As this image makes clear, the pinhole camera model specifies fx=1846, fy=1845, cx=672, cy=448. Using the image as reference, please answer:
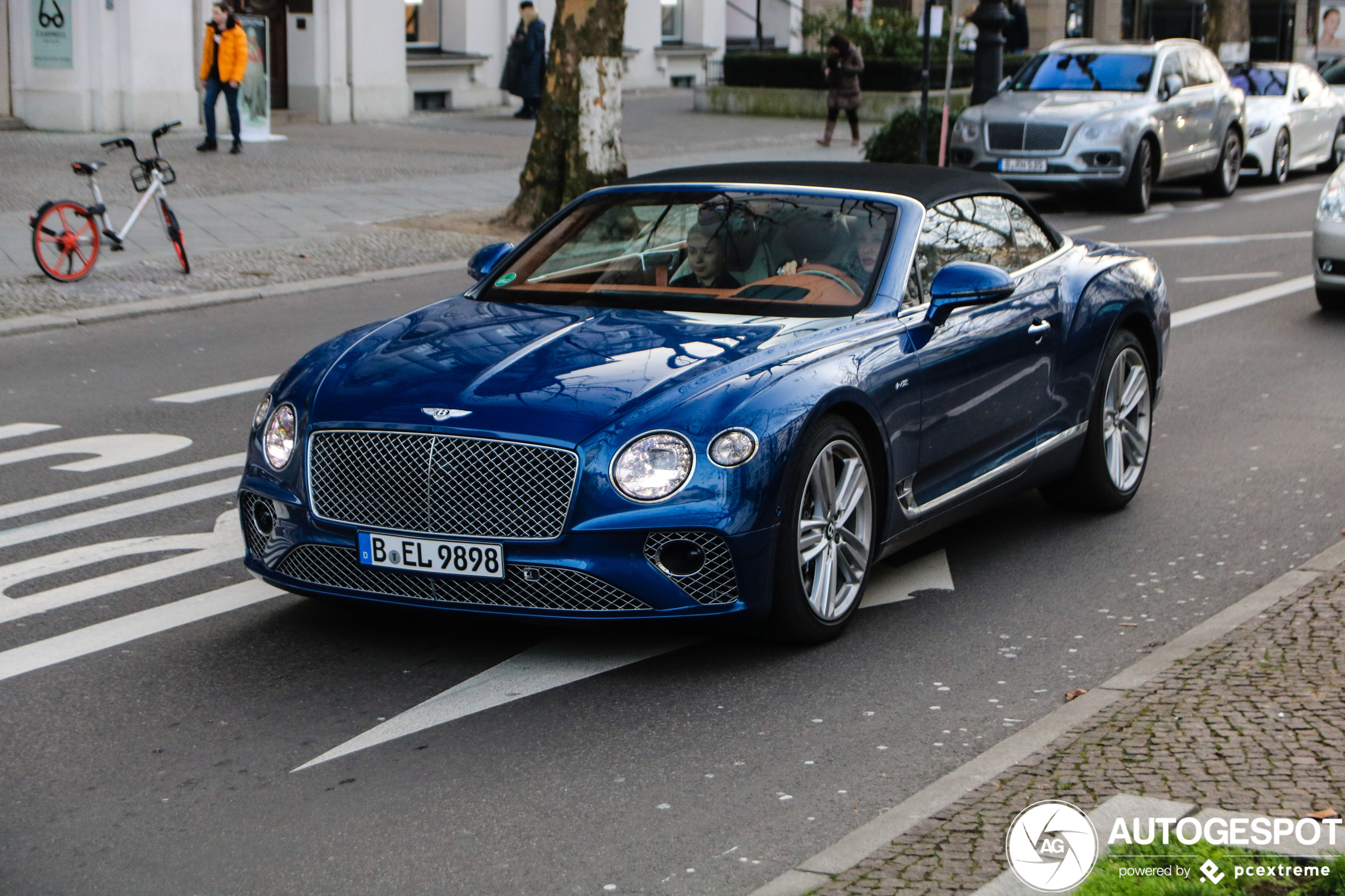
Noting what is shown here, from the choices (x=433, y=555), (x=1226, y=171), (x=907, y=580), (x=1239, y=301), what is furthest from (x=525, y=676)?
(x=1226, y=171)

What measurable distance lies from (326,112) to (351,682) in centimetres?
2557

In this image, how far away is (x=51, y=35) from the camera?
25.2m

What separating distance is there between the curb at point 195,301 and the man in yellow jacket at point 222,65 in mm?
8913

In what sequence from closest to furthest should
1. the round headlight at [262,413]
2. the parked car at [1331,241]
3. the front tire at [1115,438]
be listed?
the round headlight at [262,413]
the front tire at [1115,438]
the parked car at [1331,241]

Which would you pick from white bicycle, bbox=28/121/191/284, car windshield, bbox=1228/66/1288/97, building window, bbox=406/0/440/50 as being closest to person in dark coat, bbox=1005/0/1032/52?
building window, bbox=406/0/440/50

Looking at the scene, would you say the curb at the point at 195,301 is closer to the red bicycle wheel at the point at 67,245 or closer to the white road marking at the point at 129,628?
the red bicycle wheel at the point at 67,245

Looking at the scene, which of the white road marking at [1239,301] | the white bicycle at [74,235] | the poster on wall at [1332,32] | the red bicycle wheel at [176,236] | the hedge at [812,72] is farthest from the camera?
the poster on wall at [1332,32]

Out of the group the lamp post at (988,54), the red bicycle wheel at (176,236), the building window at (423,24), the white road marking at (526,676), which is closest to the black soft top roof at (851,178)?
the white road marking at (526,676)

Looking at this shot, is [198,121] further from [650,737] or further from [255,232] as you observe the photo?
[650,737]

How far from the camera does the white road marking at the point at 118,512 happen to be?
722cm

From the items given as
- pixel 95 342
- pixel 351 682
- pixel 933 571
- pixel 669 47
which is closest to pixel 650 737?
→ pixel 351 682

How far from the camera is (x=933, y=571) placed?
681 centimetres

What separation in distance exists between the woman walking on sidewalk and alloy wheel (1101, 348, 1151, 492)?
21208mm

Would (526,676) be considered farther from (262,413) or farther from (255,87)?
(255,87)
